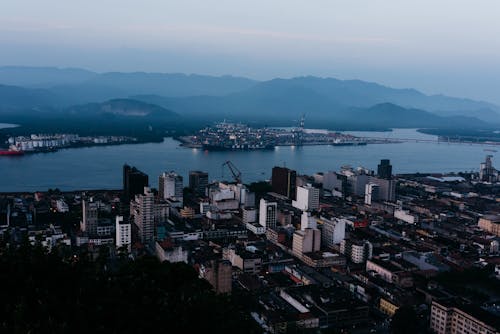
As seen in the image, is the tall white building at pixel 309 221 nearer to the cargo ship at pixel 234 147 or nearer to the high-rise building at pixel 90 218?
the high-rise building at pixel 90 218

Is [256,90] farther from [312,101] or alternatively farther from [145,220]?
[145,220]

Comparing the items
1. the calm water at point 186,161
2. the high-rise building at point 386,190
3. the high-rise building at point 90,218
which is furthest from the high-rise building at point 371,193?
the high-rise building at point 90,218

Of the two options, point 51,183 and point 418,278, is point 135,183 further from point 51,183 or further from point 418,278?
point 418,278

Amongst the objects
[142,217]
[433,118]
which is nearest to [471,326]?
[142,217]

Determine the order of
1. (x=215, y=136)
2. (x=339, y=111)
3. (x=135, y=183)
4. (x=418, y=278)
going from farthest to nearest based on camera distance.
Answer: (x=339, y=111) < (x=215, y=136) < (x=135, y=183) < (x=418, y=278)

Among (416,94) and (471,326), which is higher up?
(416,94)

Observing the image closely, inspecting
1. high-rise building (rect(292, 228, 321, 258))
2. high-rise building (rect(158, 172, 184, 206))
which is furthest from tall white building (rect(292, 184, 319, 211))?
high-rise building (rect(292, 228, 321, 258))

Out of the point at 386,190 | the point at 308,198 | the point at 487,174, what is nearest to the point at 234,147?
the point at 487,174
